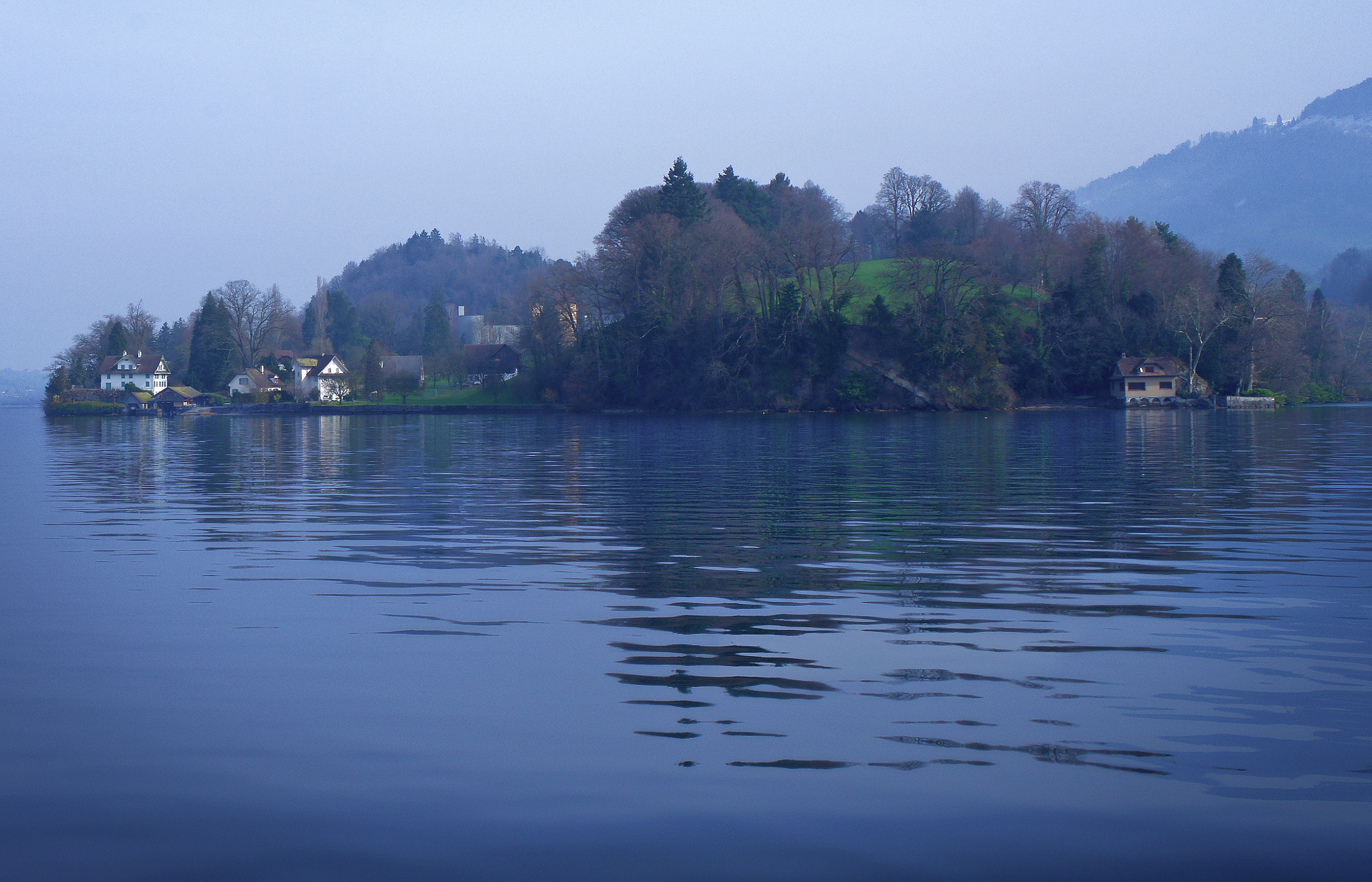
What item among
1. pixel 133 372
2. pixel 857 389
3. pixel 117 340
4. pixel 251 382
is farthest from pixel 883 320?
pixel 117 340

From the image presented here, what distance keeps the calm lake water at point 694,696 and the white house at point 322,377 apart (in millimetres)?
123265

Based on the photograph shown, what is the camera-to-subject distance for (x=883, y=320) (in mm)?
105000

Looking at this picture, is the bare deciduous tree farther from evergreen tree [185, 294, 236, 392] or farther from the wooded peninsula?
the wooded peninsula

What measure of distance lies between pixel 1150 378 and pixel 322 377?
105 meters

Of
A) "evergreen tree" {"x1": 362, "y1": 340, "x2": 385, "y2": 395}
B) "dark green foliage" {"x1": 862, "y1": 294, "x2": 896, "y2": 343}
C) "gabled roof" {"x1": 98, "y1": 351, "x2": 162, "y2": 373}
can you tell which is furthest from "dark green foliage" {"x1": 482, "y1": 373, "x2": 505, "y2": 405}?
"gabled roof" {"x1": 98, "y1": 351, "x2": 162, "y2": 373}

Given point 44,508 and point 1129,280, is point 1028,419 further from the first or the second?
point 44,508

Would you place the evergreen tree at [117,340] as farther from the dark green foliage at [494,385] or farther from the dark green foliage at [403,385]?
the dark green foliage at [494,385]

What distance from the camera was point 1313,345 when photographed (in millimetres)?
116562

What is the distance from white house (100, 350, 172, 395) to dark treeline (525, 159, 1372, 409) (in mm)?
62446

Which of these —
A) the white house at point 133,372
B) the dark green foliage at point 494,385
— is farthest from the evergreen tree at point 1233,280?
the white house at point 133,372

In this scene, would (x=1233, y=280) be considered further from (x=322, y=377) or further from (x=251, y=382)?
(x=251, y=382)

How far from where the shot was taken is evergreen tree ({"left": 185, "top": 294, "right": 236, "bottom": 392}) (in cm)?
13888

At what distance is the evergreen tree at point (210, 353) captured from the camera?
456 feet

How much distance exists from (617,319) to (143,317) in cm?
9240
